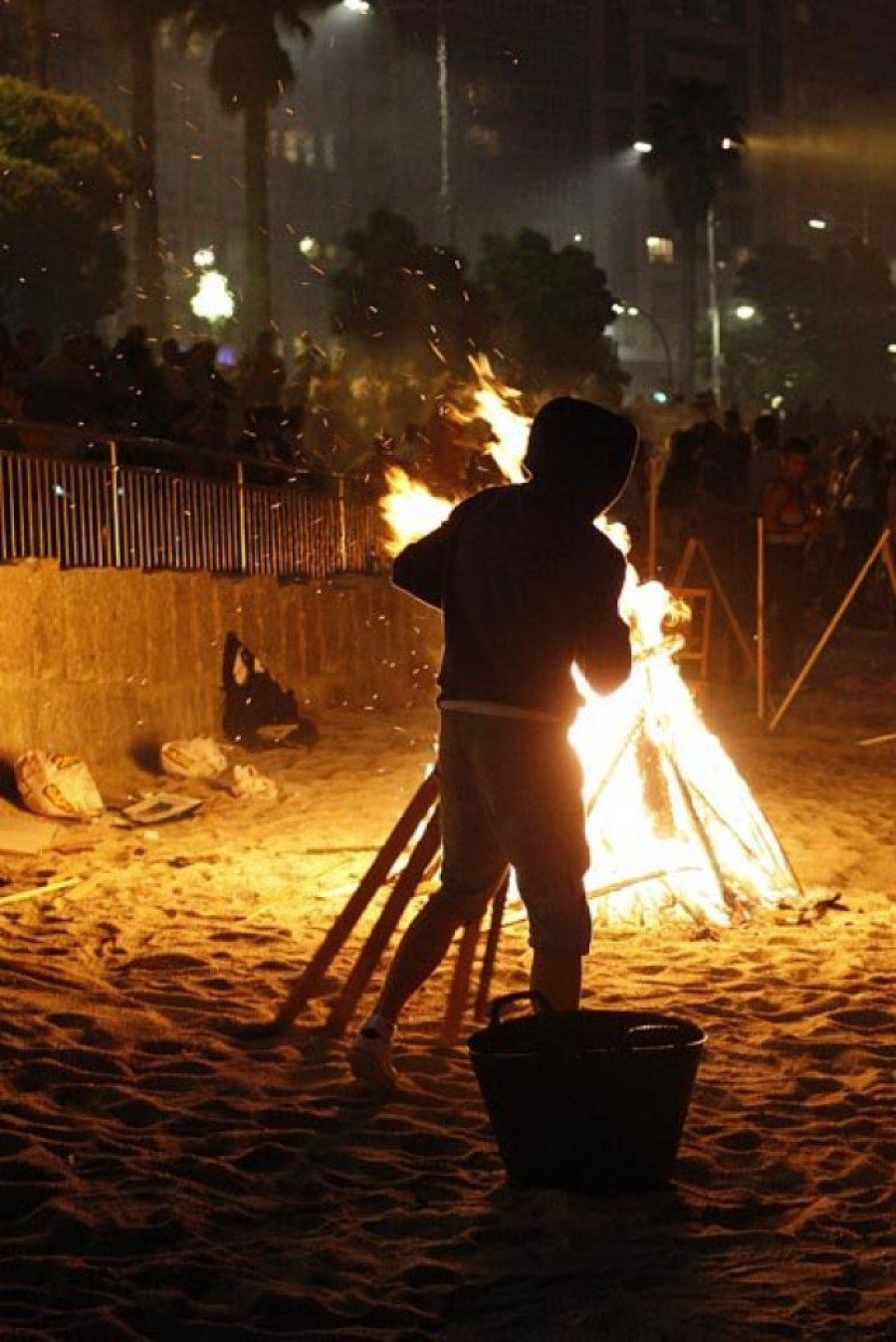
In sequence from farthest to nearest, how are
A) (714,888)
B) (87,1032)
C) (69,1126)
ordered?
(714,888)
(87,1032)
(69,1126)

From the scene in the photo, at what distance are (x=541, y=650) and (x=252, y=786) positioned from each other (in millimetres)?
7537

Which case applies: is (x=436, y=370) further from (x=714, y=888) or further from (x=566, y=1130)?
(x=566, y=1130)

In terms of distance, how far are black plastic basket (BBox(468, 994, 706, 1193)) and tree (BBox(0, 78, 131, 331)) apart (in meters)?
33.2

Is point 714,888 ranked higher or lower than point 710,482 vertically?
lower

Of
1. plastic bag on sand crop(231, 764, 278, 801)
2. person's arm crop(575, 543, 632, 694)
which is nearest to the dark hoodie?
person's arm crop(575, 543, 632, 694)

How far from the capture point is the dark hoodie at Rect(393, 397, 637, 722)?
5.44 metres

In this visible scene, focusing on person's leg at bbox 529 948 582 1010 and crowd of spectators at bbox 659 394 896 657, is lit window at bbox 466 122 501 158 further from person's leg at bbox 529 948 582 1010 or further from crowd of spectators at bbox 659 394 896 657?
person's leg at bbox 529 948 582 1010

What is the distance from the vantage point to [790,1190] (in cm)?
514

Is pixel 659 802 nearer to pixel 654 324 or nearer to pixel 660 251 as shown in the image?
pixel 654 324

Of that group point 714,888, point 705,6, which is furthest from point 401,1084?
point 705,6

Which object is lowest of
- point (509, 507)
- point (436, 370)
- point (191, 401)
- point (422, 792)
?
point (422, 792)

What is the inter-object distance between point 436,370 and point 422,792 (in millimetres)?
40715

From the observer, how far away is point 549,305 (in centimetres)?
6078

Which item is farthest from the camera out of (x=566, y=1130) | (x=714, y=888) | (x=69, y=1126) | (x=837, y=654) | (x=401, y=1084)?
(x=837, y=654)
